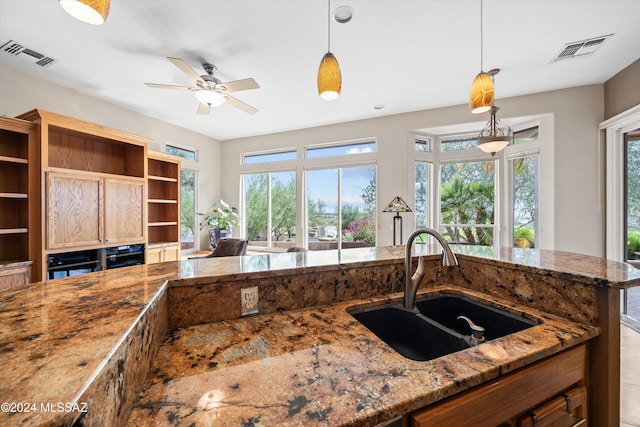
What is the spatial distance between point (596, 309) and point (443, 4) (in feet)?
7.40

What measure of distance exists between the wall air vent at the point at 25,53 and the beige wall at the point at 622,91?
20.3 feet

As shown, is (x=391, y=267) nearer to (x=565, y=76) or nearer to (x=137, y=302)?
(x=137, y=302)

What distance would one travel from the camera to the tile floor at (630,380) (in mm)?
1652

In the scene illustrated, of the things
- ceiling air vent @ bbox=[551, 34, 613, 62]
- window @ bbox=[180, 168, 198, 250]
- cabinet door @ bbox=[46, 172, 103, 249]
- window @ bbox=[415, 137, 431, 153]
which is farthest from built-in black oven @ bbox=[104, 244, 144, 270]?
ceiling air vent @ bbox=[551, 34, 613, 62]

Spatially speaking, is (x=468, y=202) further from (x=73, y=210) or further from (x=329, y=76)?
(x=73, y=210)

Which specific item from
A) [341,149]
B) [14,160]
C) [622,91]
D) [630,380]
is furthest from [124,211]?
[622,91]

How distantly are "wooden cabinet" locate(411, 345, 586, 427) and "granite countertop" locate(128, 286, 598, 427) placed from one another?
0.13 feet

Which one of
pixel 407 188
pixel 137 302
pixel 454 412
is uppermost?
pixel 407 188

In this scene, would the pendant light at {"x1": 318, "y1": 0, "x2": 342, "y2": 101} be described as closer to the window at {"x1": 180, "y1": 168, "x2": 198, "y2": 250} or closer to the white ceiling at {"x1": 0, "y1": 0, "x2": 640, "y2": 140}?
the white ceiling at {"x1": 0, "y1": 0, "x2": 640, "y2": 140}

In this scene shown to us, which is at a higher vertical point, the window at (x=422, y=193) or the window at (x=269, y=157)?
the window at (x=269, y=157)

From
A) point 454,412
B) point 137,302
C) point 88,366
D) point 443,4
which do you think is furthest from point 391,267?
point 443,4

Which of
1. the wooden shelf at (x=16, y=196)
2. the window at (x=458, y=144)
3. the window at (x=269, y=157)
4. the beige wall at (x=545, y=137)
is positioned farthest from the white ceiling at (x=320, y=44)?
the window at (x=269, y=157)

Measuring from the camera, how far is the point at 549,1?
6.58 feet

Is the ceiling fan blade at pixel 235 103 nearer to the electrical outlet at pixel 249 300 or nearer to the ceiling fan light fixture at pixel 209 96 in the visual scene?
the ceiling fan light fixture at pixel 209 96
